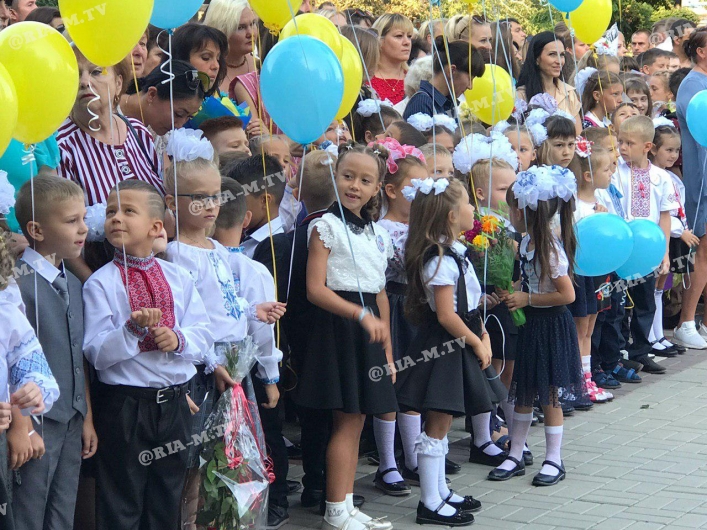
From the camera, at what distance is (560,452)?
6.12 metres

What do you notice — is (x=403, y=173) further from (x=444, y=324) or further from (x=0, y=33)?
(x=0, y=33)

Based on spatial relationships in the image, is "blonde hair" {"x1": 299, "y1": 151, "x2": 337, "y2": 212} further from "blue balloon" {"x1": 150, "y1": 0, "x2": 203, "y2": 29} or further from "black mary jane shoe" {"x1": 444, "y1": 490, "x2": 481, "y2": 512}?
"black mary jane shoe" {"x1": 444, "y1": 490, "x2": 481, "y2": 512}

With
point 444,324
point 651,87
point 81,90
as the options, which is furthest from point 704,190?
point 81,90

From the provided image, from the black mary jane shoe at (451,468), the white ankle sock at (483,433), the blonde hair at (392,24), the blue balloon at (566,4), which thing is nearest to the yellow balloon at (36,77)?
the black mary jane shoe at (451,468)

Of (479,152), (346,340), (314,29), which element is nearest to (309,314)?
(346,340)

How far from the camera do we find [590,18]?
25.7 ft

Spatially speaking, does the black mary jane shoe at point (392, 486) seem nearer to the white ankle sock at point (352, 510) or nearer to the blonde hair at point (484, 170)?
the white ankle sock at point (352, 510)

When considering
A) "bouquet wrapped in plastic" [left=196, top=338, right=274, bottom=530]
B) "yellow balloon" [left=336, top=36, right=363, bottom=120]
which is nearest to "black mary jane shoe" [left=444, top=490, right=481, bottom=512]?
"bouquet wrapped in plastic" [left=196, top=338, right=274, bottom=530]

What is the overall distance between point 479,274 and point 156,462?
2326 millimetres

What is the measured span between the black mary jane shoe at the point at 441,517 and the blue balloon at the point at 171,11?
2.53m

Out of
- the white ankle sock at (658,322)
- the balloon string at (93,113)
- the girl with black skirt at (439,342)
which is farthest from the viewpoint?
the white ankle sock at (658,322)

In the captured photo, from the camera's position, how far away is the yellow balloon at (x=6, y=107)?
11.0 feet

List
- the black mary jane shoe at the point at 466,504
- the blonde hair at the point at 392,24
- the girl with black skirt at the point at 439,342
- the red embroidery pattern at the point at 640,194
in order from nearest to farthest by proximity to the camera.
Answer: the girl with black skirt at the point at 439,342 → the black mary jane shoe at the point at 466,504 → the blonde hair at the point at 392,24 → the red embroidery pattern at the point at 640,194

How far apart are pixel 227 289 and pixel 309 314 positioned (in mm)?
698
